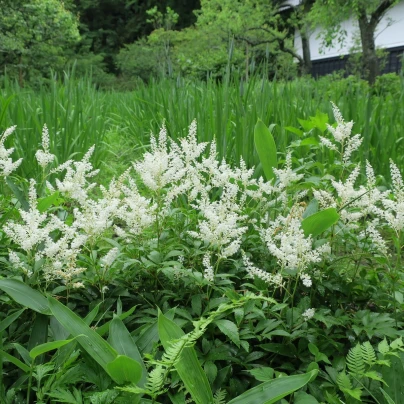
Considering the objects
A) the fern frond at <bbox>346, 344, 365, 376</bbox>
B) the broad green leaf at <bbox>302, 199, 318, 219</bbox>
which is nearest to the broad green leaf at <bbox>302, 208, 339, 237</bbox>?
the broad green leaf at <bbox>302, 199, 318, 219</bbox>

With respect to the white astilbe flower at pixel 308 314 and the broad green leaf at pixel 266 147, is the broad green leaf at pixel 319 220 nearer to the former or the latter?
the white astilbe flower at pixel 308 314

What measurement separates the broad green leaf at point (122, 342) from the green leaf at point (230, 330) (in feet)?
0.62

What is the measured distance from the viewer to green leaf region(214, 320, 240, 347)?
1043 mm

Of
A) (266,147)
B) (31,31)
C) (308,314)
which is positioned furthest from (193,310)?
(31,31)

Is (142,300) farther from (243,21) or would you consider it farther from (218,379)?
(243,21)

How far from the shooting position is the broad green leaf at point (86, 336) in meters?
0.96

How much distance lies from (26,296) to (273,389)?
0.57 metres

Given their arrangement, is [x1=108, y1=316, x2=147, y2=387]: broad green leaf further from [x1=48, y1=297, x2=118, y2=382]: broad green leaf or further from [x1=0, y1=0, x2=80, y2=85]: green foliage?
[x1=0, y1=0, x2=80, y2=85]: green foliage

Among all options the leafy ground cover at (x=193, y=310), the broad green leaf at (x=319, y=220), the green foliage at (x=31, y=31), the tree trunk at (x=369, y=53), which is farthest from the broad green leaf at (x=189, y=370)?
the green foliage at (x=31, y=31)

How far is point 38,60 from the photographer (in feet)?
44.8

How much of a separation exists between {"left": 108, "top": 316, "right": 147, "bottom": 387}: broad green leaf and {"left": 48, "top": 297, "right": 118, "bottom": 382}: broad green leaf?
0.04 metres

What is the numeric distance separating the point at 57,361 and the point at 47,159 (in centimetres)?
64

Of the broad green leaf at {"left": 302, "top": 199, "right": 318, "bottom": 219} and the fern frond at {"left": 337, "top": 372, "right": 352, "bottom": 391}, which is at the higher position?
the broad green leaf at {"left": 302, "top": 199, "right": 318, "bottom": 219}

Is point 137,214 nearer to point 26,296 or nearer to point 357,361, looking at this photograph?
point 26,296
